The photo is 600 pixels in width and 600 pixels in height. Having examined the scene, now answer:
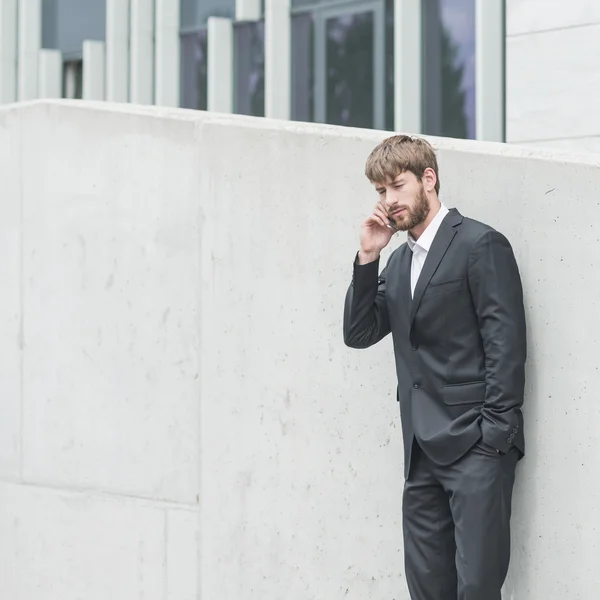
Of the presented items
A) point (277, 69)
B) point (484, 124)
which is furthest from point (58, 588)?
point (277, 69)

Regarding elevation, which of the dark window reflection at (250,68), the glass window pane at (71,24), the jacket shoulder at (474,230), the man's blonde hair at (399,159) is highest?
the glass window pane at (71,24)

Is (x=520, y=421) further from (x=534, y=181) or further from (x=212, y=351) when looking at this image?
(x=212, y=351)

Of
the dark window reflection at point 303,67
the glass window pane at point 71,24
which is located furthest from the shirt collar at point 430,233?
the glass window pane at point 71,24

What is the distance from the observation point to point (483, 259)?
3920 millimetres

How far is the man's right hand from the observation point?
4082 millimetres

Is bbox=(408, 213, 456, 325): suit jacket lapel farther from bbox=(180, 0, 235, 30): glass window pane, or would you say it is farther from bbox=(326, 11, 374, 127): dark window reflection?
bbox=(180, 0, 235, 30): glass window pane

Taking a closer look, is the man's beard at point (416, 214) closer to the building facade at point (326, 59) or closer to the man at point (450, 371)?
the man at point (450, 371)

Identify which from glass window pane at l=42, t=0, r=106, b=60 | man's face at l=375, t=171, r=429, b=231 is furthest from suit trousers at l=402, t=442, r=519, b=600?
glass window pane at l=42, t=0, r=106, b=60

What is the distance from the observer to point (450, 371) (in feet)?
13.1

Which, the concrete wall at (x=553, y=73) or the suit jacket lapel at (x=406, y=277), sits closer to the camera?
the suit jacket lapel at (x=406, y=277)

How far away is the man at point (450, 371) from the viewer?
3885 millimetres

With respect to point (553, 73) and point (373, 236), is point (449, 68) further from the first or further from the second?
point (373, 236)

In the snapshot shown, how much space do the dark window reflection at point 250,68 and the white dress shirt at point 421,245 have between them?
36.4ft

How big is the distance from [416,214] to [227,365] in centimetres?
157
